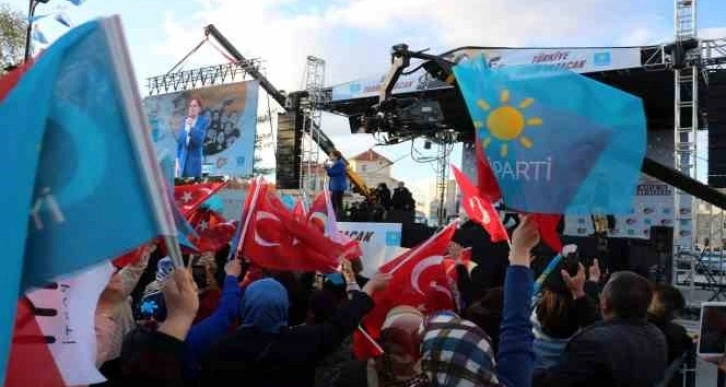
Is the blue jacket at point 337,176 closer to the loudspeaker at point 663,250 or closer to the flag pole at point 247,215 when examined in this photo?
the loudspeaker at point 663,250

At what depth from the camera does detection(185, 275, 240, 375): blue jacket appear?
3242mm

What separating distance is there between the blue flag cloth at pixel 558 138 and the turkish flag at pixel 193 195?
11.2 ft

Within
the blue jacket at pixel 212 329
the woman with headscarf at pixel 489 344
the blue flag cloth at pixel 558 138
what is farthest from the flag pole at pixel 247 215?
the woman with headscarf at pixel 489 344

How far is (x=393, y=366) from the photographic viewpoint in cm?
262

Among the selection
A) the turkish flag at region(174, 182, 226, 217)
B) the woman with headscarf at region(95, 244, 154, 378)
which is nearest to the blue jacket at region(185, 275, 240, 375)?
the woman with headscarf at region(95, 244, 154, 378)

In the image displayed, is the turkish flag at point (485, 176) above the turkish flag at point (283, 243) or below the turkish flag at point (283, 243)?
above

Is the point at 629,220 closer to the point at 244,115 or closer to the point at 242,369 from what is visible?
the point at 244,115

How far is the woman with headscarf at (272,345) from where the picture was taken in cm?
303

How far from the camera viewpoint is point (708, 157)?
34.7 feet

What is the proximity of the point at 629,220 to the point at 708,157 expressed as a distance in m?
9.11

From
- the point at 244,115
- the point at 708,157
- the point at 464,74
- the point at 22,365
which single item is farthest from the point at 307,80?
the point at 22,365

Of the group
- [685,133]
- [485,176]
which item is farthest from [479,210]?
[685,133]

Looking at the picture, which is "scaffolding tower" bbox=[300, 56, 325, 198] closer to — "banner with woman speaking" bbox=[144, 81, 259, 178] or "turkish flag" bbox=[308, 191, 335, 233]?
"banner with woman speaking" bbox=[144, 81, 259, 178]

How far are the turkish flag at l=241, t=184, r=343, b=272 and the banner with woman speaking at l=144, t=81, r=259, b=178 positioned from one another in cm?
1575
